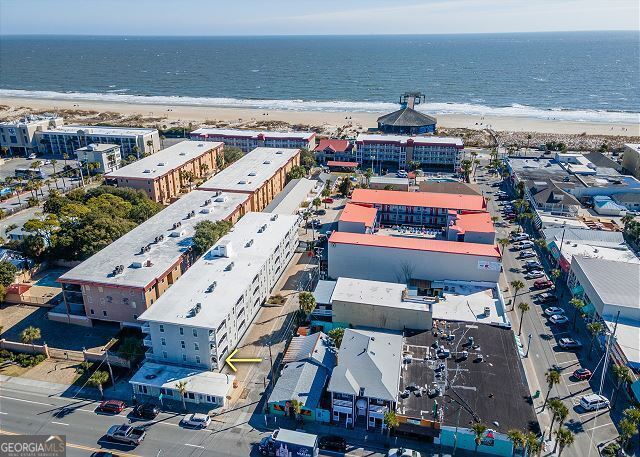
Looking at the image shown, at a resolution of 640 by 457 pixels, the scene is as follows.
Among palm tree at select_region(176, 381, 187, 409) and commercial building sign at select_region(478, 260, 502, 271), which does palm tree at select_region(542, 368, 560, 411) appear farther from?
palm tree at select_region(176, 381, 187, 409)

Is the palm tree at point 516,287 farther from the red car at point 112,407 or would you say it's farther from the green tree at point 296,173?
the green tree at point 296,173

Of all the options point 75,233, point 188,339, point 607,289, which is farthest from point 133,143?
point 607,289

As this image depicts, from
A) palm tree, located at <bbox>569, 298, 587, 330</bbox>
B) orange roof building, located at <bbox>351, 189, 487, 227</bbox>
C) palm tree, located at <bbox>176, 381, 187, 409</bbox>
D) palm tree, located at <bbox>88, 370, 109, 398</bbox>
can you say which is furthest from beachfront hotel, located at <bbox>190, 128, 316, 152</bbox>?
palm tree, located at <bbox>88, 370, 109, 398</bbox>

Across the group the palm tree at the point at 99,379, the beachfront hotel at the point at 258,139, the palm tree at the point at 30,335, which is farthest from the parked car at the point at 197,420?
the beachfront hotel at the point at 258,139

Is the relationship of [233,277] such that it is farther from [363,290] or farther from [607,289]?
[607,289]

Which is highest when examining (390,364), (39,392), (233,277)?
(233,277)
